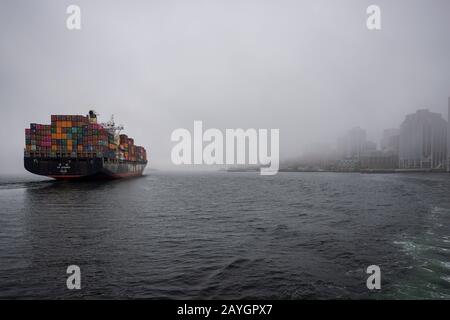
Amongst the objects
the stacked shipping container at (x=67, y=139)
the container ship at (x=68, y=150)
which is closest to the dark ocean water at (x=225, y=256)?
the container ship at (x=68, y=150)

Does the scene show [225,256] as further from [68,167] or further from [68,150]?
[68,150]

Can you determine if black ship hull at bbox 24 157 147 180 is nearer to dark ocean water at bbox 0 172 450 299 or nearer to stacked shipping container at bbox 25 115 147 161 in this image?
stacked shipping container at bbox 25 115 147 161

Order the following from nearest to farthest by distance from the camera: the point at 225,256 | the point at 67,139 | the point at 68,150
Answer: the point at 225,256, the point at 68,150, the point at 67,139

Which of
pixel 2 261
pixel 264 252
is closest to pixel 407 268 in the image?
pixel 264 252

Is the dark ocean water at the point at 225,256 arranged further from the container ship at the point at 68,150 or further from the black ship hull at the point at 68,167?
the container ship at the point at 68,150

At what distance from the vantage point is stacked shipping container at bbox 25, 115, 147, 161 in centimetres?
8312

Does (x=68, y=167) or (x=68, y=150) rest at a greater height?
(x=68, y=150)

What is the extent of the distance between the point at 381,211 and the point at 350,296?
91.4 feet

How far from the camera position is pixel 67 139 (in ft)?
284

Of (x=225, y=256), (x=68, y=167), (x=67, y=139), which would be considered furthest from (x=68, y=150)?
(x=225, y=256)

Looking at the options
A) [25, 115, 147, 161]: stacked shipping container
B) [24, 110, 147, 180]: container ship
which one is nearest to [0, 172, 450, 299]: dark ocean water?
[24, 110, 147, 180]: container ship

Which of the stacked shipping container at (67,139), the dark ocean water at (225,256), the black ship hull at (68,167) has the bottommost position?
the dark ocean water at (225,256)

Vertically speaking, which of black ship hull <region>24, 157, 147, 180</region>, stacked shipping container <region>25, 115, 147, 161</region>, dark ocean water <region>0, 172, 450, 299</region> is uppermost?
stacked shipping container <region>25, 115, 147, 161</region>

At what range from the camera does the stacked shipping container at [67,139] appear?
273ft
